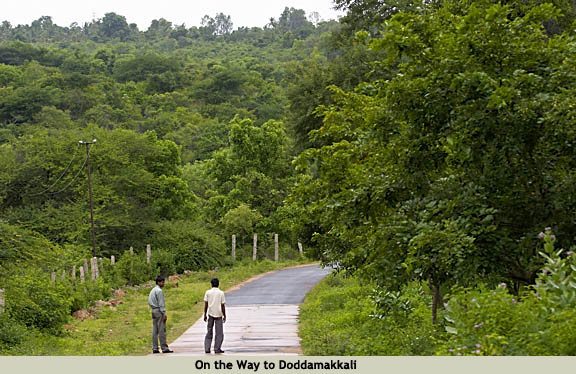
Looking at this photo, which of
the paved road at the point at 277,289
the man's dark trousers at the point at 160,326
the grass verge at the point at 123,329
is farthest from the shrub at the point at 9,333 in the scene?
the paved road at the point at 277,289

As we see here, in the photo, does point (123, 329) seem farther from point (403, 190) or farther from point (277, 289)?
point (403, 190)

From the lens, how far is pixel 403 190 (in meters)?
10.8

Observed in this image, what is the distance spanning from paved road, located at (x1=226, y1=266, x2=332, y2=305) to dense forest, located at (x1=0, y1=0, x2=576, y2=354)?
2.06 m

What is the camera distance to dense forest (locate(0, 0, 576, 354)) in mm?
9219

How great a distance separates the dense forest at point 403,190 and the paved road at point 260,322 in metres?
1.87

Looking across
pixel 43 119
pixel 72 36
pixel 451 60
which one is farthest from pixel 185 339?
pixel 72 36

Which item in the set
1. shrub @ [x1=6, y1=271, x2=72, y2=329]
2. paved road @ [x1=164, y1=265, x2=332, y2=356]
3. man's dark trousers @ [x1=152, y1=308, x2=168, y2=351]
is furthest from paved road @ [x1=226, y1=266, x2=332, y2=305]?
man's dark trousers @ [x1=152, y1=308, x2=168, y2=351]

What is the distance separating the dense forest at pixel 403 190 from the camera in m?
9.22

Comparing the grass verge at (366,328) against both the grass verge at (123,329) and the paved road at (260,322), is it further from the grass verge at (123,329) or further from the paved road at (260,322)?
the grass verge at (123,329)

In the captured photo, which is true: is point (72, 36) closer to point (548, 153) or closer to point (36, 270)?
point (36, 270)

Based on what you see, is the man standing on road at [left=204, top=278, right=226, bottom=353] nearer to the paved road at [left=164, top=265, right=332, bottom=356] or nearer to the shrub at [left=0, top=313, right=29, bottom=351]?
the paved road at [left=164, top=265, right=332, bottom=356]

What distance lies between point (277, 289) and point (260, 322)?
9.47m

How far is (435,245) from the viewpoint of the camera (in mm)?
9367

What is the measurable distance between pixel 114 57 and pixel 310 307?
94.9m
